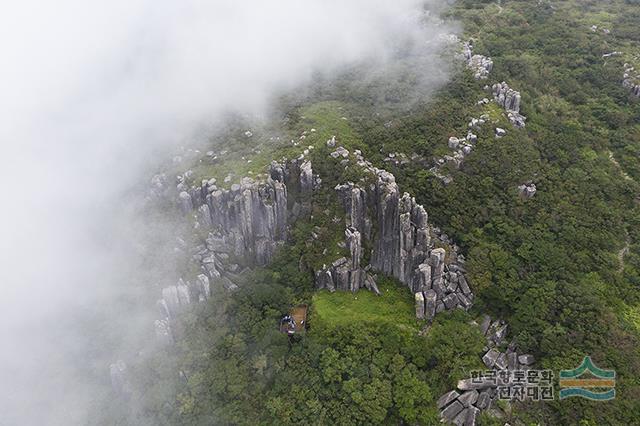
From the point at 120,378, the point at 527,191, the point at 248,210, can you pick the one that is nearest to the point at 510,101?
the point at 527,191

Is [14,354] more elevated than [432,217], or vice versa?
[432,217]

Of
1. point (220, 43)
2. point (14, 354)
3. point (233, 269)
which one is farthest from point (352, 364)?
point (220, 43)

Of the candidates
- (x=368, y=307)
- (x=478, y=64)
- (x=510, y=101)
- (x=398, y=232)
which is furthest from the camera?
(x=478, y=64)

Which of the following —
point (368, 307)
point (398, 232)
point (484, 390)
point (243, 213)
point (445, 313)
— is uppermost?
point (243, 213)

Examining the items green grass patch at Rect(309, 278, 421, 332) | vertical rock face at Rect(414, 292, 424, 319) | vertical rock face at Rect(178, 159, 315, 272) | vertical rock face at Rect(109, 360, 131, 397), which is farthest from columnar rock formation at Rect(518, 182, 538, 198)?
vertical rock face at Rect(109, 360, 131, 397)

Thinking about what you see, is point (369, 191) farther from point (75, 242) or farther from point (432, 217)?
point (75, 242)

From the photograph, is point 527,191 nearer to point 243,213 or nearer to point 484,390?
point 484,390

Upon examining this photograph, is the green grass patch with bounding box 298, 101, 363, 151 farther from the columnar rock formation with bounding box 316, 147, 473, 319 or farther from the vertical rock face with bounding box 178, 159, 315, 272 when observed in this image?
the columnar rock formation with bounding box 316, 147, 473, 319
